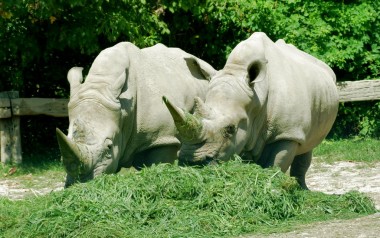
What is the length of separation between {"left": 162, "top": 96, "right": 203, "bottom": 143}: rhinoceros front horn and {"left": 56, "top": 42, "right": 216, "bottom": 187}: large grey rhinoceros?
0.59 m

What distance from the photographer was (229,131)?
364 inches

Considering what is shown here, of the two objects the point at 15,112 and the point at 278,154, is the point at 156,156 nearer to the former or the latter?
the point at 278,154

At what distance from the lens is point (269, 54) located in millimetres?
10078

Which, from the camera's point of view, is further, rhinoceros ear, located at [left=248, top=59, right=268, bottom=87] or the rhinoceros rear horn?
rhinoceros ear, located at [left=248, top=59, right=268, bottom=87]

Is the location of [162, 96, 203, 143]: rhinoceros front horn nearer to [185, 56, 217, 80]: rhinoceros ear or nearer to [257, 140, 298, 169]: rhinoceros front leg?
[257, 140, 298, 169]: rhinoceros front leg

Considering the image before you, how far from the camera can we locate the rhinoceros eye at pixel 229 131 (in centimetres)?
920

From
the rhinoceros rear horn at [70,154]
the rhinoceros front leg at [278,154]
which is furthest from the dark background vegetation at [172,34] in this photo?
the rhinoceros rear horn at [70,154]

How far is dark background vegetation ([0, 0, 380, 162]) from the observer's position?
15047 millimetres

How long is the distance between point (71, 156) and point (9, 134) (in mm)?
6424

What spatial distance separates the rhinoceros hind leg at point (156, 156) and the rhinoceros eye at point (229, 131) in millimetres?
692

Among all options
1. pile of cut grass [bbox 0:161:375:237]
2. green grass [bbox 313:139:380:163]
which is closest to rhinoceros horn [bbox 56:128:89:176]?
pile of cut grass [bbox 0:161:375:237]

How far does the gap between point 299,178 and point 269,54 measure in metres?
1.97

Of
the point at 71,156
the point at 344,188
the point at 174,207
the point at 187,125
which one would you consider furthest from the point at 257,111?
the point at 344,188

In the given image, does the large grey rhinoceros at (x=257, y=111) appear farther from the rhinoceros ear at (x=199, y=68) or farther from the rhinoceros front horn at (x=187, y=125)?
the rhinoceros ear at (x=199, y=68)
